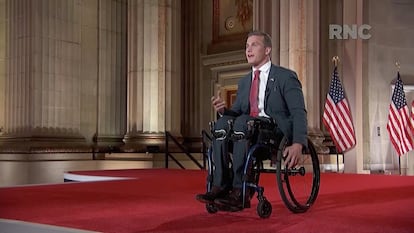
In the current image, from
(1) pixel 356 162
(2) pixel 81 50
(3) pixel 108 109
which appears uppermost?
(2) pixel 81 50

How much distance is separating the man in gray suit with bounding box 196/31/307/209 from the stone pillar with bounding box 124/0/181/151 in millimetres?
9668

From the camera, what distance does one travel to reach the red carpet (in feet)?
12.2

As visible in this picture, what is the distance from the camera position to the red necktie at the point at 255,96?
4262 millimetres

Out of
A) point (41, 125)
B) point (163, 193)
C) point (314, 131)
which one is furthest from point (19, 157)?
point (163, 193)

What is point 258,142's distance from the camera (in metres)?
3.93

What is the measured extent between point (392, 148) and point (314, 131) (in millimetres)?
2654

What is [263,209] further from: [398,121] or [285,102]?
[398,121]

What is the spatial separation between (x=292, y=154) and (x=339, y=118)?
24.8ft

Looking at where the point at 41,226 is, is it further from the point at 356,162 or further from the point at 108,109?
the point at 108,109

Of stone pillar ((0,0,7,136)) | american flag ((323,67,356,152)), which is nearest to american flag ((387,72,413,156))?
american flag ((323,67,356,152))

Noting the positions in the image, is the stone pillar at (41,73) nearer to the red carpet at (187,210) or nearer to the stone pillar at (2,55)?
the stone pillar at (2,55)

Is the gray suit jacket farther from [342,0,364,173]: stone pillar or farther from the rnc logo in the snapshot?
the rnc logo

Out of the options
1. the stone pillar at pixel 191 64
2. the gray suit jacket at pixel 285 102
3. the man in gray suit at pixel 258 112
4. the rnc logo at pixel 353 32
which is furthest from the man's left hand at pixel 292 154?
the stone pillar at pixel 191 64

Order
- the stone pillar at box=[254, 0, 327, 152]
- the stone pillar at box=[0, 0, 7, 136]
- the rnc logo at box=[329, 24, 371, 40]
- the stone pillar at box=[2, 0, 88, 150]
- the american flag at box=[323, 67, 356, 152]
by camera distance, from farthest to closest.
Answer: the stone pillar at box=[0, 0, 7, 136], the stone pillar at box=[2, 0, 88, 150], the rnc logo at box=[329, 24, 371, 40], the stone pillar at box=[254, 0, 327, 152], the american flag at box=[323, 67, 356, 152]
